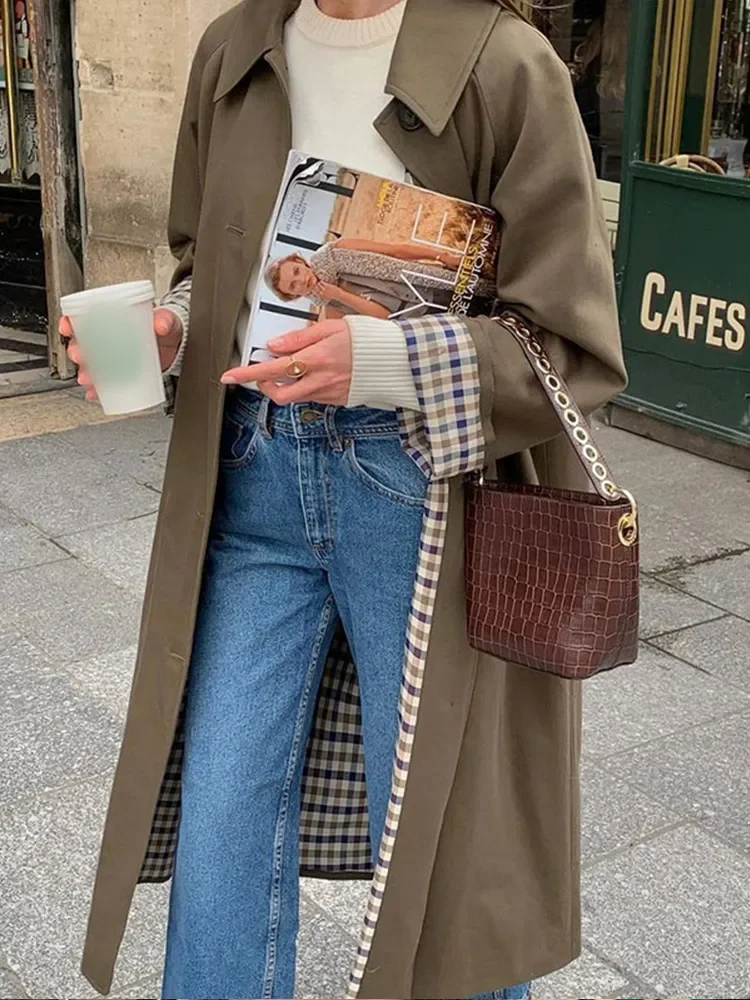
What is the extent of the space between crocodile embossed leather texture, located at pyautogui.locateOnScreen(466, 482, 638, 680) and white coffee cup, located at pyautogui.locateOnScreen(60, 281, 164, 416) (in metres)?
0.46

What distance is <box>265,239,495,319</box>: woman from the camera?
172 cm

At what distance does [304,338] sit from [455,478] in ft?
0.94

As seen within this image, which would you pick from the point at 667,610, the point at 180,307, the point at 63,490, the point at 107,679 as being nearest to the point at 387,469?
the point at 180,307

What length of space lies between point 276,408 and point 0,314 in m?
6.60

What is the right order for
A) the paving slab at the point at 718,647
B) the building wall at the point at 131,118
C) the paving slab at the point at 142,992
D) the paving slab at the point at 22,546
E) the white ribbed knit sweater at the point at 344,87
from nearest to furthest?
the white ribbed knit sweater at the point at 344,87, the paving slab at the point at 142,992, the paving slab at the point at 718,647, the paving slab at the point at 22,546, the building wall at the point at 131,118

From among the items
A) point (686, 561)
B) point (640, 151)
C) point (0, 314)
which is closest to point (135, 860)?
point (686, 561)

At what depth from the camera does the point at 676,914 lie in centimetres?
278

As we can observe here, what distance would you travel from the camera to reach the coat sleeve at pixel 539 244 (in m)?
1.69

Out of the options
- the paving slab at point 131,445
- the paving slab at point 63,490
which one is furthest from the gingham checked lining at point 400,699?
the paving slab at point 131,445

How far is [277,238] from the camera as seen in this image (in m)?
1.77

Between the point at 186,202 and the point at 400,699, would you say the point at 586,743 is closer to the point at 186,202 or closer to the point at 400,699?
the point at 400,699

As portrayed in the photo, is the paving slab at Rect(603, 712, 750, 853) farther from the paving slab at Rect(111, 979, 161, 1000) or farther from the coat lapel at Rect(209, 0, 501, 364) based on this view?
the coat lapel at Rect(209, 0, 501, 364)

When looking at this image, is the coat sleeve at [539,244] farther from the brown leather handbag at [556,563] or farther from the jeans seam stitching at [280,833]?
the jeans seam stitching at [280,833]

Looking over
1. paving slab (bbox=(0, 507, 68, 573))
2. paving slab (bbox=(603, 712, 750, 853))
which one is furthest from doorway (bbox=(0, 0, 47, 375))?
paving slab (bbox=(603, 712, 750, 853))
